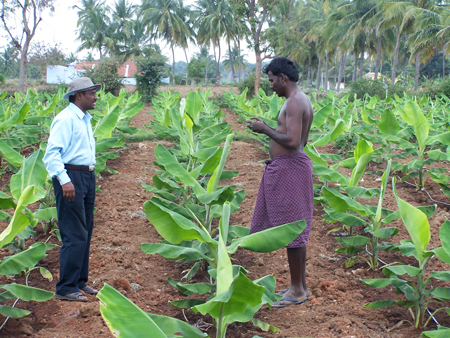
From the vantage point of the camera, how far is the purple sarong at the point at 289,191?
340 cm

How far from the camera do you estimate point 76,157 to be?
3.54 meters

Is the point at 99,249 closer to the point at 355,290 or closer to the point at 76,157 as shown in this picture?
the point at 76,157

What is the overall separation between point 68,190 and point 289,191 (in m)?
1.68

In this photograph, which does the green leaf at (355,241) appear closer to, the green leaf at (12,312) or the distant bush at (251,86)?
the green leaf at (12,312)

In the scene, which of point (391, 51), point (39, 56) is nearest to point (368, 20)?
point (391, 51)

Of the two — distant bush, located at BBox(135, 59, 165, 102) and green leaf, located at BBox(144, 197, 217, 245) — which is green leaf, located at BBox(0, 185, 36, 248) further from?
distant bush, located at BBox(135, 59, 165, 102)

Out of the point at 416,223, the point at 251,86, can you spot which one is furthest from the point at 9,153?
the point at 251,86

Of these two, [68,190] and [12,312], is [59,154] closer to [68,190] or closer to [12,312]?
[68,190]

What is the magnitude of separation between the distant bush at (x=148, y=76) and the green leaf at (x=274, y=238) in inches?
865

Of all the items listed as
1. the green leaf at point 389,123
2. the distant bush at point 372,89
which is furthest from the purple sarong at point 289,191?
the distant bush at point 372,89

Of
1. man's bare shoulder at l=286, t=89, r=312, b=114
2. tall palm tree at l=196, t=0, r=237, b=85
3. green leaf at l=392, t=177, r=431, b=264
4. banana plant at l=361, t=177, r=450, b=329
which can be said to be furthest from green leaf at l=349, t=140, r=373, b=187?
tall palm tree at l=196, t=0, r=237, b=85

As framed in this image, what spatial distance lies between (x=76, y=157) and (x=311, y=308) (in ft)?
7.27

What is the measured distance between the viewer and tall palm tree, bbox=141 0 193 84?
177 ft

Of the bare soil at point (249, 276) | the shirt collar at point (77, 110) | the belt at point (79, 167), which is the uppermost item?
the shirt collar at point (77, 110)
